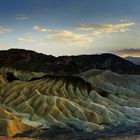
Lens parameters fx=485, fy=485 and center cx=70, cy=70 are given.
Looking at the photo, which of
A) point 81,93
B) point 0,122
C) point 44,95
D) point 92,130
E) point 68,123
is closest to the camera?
point 0,122

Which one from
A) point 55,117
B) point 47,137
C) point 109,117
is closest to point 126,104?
point 109,117

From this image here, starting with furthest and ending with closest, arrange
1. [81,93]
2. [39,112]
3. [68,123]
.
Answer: [81,93] < [39,112] < [68,123]

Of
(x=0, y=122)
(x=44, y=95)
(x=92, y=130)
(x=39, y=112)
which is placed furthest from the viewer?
(x=44, y=95)

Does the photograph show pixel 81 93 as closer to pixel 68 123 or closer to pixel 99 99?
pixel 99 99

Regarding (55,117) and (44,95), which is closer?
(55,117)

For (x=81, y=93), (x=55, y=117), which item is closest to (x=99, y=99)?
(x=81, y=93)

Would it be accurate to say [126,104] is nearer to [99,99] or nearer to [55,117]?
[99,99]

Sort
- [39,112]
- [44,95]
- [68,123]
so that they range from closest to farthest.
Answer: [68,123] < [39,112] < [44,95]

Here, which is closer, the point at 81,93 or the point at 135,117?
the point at 135,117

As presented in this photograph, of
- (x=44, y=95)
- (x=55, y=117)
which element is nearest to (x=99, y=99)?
(x=44, y=95)
